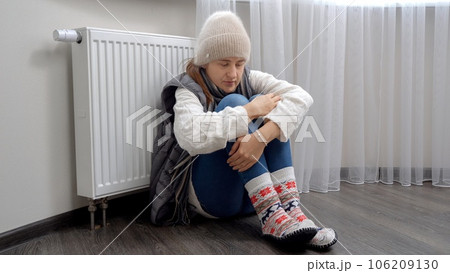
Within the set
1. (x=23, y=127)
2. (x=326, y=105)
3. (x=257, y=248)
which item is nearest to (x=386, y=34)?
(x=326, y=105)

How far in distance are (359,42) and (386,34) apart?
15cm

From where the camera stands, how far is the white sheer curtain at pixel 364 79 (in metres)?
1.54

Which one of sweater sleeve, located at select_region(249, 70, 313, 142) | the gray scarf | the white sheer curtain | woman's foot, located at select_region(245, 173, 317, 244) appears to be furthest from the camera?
the white sheer curtain

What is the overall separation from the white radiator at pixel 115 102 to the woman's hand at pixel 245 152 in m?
0.37

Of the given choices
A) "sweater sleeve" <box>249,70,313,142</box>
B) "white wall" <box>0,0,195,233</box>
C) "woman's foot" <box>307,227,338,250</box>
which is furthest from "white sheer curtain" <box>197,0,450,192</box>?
"white wall" <box>0,0,195,233</box>

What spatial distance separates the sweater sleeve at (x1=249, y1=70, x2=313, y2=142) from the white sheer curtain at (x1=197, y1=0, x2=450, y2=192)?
199mm

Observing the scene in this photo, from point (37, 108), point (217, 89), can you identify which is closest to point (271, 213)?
point (217, 89)

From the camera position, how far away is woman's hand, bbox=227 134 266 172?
1064 mm

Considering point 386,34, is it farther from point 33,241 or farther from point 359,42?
point 33,241

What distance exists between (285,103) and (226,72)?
193mm

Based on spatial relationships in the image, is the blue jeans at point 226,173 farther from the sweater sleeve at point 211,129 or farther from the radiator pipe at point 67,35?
the radiator pipe at point 67,35

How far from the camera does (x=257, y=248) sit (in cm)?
106

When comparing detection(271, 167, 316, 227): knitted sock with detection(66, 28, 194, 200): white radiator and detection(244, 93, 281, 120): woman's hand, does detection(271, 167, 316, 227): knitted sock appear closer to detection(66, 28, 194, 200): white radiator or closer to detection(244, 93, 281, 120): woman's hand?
detection(244, 93, 281, 120): woman's hand
